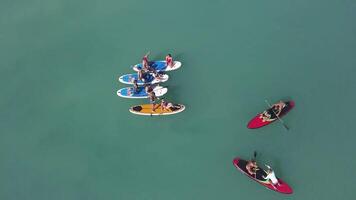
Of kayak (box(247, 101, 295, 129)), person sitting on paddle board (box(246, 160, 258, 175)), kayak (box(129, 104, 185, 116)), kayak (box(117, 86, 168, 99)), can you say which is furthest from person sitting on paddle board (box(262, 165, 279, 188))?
kayak (box(117, 86, 168, 99))

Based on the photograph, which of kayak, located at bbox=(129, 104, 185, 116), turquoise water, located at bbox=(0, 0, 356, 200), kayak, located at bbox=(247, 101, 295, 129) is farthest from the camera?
kayak, located at bbox=(129, 104, 185, 116)

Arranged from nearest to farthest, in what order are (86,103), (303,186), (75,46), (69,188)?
(303,186)
(69,188)
(86,103)
(75,46)

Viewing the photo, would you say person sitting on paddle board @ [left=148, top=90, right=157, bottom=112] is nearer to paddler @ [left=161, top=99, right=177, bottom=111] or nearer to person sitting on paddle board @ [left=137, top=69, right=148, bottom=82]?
paddler @ [left=161, top=99, right=177, bottom=111]

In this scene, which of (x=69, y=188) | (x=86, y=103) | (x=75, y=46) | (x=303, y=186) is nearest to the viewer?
(x=303, y=186)

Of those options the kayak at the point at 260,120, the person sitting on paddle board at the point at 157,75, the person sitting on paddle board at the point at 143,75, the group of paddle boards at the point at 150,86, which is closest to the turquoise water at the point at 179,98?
the kayak at the point at 260,120

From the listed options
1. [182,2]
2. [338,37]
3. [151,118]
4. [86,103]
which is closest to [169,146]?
[151,118]

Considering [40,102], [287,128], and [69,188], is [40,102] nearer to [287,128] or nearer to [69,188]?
[69,188]
